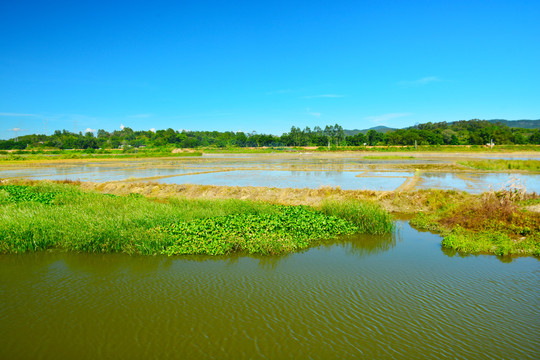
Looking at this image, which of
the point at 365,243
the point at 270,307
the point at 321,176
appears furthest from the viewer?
the point at 321,176

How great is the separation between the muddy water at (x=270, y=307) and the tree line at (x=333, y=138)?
79433 millimetres

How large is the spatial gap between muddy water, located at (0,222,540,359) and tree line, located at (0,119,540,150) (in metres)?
79.4

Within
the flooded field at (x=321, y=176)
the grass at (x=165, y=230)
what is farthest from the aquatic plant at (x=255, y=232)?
the flooded field at (x=321, y=176)

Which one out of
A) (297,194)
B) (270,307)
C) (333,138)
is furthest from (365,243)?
(333,138)

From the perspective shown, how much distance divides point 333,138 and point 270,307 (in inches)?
4333

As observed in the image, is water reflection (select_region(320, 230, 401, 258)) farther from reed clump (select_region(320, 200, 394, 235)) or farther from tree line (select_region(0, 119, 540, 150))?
tree line (select_region(0, 119, 540, 150))

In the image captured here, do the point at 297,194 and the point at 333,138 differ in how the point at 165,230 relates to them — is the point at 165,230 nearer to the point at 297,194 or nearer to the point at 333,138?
the point at 297,194

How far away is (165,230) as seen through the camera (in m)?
9.52

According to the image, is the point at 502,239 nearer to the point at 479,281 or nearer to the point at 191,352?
the point at 479,281

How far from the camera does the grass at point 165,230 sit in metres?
8.74

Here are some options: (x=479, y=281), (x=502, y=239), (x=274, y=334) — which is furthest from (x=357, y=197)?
(x=274, y=334)

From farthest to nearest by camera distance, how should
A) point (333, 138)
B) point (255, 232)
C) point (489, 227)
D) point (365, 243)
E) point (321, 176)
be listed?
point (333, 138), point (321, 176), point (489, 227), point (365, 243), point (255, 232)

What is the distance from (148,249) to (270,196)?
357 inches

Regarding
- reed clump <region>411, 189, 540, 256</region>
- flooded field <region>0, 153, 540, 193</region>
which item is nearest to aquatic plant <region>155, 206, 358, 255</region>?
reed clump <region>411, 189, 540, 256</region>
